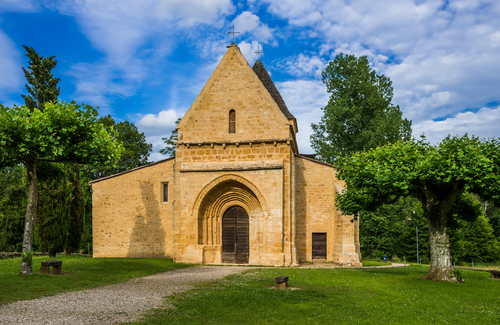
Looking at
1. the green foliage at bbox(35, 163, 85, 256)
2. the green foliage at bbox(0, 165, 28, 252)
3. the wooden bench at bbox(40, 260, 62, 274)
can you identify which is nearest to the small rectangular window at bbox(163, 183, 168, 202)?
the green foliage at bbox(35, 163, 85, 256)

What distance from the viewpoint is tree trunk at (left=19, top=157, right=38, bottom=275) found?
12.4 m

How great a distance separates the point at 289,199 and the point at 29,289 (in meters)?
12.5

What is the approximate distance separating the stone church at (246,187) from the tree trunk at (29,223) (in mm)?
8266

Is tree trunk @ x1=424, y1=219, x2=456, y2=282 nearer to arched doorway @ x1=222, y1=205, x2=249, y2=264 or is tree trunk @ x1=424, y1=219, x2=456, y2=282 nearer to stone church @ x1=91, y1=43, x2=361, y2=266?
stone church @ x1=91, y1=43, x2=361, y2=266

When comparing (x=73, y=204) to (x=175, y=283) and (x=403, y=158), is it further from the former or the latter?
(x=403, y=158)

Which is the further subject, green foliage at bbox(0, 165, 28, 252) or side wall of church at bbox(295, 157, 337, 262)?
green foliage at bbox(0, 165, 28, 252)

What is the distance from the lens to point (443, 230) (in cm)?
1330

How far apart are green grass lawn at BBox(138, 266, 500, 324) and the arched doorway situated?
25.0ft

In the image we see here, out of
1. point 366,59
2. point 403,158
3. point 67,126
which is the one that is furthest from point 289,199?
A: point 366,59

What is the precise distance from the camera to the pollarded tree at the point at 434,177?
11.7 metres

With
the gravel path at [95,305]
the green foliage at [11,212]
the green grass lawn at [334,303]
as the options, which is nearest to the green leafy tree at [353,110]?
the green grass lawn at [334,303]

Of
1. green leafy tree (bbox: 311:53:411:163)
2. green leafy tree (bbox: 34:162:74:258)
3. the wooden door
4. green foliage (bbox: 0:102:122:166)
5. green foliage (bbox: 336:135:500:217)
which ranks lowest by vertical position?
the wooden door

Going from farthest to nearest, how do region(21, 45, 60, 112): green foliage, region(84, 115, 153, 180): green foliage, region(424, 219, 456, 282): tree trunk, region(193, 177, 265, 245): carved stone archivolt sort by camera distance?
region(84, 115, 153, 180): green foliage, region(21, 45, 60, 112): green foliage, region(193, 177, 265, 245): carved stone archivolt, region(424, 219, 456, 282): tree trunk

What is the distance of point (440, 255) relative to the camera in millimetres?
13164
